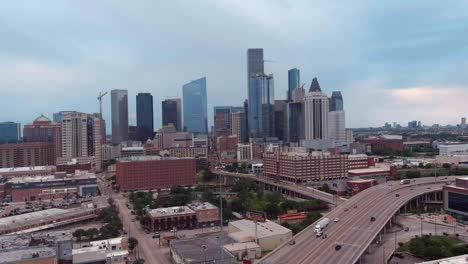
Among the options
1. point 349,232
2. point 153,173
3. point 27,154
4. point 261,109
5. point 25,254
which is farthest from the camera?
point 261,109

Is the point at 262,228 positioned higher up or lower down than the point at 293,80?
lower down

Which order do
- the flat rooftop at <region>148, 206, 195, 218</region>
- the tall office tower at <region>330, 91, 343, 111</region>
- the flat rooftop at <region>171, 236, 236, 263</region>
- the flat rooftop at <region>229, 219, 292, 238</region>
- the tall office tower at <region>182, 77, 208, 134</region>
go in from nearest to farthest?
1. the flat rooftop at <region>171, 236, 236, 263</region>
2. the flat rooftop at <region>229, 219, 292, 238</region>
3. the flat rooftop at <region>148, 206, 195, 218</region>
4. the tall office tower at <region>330, 91, 343, 111</region>
5. the tall office tower at <region>182, 77, 208, 134</region>

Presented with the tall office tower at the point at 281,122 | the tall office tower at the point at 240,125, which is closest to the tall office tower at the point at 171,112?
the tall office tower at the point at 240,125

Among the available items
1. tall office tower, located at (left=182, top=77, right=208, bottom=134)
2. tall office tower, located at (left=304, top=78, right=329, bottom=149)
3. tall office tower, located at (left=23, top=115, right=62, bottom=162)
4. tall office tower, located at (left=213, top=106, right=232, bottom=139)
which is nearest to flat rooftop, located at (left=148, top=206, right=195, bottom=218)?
tall office tower, located at (left=23, top=115, right=62, bottom=162)

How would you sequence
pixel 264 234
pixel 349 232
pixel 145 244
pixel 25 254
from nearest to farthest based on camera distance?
pixel 25 254 < pixel 349 232 < pixel 264 234 < pixel 145 244

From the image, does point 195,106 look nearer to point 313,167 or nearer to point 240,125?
point 240,125

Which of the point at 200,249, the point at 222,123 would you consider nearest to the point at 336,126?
the point at 222,123

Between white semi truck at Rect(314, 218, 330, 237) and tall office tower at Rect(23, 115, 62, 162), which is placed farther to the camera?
tall office tower at Rect(23, 115, 62, 162)

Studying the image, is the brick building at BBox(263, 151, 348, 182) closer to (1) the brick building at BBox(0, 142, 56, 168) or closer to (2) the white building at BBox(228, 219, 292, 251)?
(2) the white building at BBox(228, 219, 292, 251)
